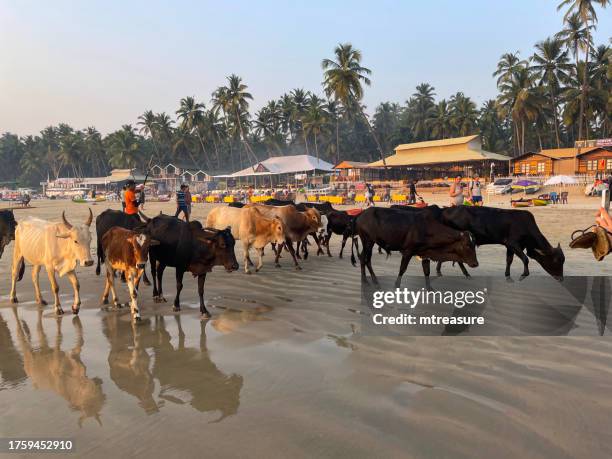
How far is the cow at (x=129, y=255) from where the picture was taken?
6301 millimetres

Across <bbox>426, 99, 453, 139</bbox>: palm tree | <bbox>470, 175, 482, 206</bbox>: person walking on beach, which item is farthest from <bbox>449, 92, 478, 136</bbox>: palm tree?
<bbox>470, 175, 482, 206</bbox>: person walking on beach

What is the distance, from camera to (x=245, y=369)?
4.59 metres

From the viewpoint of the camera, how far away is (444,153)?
5188 cm

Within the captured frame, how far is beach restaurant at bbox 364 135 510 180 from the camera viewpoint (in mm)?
49062

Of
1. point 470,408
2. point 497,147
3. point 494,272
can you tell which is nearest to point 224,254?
point 470,408

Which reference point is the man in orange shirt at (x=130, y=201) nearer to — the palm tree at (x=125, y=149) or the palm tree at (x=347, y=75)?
the palm tree at (x=347, y=75)

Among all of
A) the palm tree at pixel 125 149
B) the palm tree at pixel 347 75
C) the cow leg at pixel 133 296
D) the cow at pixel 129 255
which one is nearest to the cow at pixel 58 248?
the cow at pixel 129 255

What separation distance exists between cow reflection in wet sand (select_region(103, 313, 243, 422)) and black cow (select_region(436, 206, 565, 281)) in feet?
17.6

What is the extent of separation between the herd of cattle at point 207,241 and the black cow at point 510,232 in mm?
17

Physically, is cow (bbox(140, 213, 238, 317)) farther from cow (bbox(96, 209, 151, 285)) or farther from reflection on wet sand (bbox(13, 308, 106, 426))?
cow (bbox(96, 209, 151, 285))

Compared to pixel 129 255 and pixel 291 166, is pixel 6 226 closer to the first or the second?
pixel 129 255

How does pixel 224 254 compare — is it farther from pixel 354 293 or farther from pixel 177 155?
pixel 177 155

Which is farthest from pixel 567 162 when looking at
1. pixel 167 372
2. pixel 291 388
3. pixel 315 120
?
pixel 167 372

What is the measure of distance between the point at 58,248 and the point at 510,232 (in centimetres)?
758
